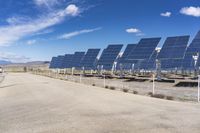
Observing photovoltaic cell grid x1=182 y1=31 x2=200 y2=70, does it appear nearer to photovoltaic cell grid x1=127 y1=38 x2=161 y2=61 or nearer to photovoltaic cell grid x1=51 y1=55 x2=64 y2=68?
photovoltaic cell grid x1=127 y1=38 x2=161 y2=61

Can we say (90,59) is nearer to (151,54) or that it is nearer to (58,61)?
(151,54)

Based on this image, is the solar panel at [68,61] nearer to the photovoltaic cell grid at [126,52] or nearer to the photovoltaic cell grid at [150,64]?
the photovoltaic cell grid at [126,52]

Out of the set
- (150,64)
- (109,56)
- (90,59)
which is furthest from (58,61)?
(150,64)

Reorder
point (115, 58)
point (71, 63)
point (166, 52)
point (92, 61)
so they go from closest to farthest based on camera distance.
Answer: point (166, 52)
point (115, 58)
point (92, 61)
point (71, 63)

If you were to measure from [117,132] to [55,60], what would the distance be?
91.6 m

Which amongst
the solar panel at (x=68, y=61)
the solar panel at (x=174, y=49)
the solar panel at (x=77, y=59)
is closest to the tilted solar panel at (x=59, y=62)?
the solar panel at (x=68, y=61)

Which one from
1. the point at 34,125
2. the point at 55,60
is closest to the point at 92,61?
the point at 55,60

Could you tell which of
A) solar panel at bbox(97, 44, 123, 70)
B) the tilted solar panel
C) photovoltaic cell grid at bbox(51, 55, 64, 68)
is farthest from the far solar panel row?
photovoltaic cell grid at bbox(51, 55, 64, 68)

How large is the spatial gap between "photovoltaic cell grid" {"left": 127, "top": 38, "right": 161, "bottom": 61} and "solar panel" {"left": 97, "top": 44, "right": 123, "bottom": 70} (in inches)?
280

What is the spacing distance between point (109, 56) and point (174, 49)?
18.6 m

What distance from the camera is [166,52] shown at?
42.9 metres

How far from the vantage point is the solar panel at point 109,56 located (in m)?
57.4

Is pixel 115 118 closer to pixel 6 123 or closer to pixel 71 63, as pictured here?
pixel 6 123

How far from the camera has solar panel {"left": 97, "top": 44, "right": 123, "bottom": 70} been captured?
57397 mm
